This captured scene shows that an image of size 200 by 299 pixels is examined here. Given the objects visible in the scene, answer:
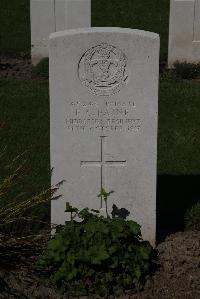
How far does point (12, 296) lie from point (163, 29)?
10054mm

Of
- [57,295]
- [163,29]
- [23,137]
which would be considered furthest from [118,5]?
[57,295]

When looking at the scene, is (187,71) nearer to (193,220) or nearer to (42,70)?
(42,70)

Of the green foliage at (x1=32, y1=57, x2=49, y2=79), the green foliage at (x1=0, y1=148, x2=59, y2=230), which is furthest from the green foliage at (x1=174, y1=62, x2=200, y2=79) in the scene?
the green foliage at (x1=0, y1=148, x2=59, y2=230)

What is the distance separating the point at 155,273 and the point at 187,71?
18.9 ft

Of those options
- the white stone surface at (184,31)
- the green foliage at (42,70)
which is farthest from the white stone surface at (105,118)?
the white stone surface at (184,31)

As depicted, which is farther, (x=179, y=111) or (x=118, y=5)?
(x=118, y=5)

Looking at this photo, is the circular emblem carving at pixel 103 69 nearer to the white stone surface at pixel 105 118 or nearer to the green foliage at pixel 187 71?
the white stone surface at pixel 105 118

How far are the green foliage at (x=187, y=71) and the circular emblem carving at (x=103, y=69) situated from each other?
5.46m

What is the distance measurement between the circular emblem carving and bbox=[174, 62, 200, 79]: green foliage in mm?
5463

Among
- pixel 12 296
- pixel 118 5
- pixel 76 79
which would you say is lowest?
pixel 12 296

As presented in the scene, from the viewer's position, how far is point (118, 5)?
15.8 m

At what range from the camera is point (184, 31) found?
1162 cm

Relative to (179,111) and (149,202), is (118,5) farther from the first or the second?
(149,202)

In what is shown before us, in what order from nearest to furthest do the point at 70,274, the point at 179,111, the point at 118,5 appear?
the point at 70,274
the point at 179,111
the point at 118,5
